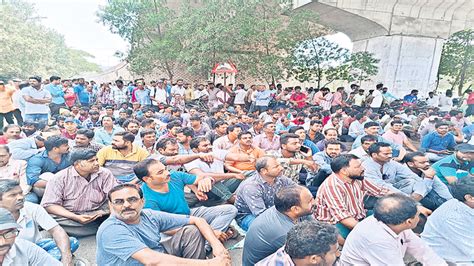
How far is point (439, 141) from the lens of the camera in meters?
5.61

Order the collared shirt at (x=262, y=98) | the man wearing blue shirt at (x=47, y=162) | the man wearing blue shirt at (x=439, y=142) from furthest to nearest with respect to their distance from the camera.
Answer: the collared shirt at (x=262, y=98)
the man wearing blue shirt at (x=439, y=142)
the man wearing blue shirt at (x=47, y=162)

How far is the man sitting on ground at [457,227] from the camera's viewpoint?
2.35 metres

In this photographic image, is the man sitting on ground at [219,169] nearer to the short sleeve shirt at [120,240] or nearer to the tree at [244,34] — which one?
the short sleeve shirt at [120,240]

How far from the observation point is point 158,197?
2736 mm

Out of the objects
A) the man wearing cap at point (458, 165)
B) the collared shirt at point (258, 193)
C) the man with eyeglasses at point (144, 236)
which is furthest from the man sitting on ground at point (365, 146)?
the man with eyeglasses at point (144, 236)

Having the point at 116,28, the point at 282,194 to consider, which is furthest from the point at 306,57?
the point at 282,194

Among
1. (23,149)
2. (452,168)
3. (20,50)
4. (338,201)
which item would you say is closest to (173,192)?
(338,201)

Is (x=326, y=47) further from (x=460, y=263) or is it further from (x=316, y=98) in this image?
(x=460, y=263)

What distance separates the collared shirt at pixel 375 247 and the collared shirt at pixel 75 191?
7.53ft

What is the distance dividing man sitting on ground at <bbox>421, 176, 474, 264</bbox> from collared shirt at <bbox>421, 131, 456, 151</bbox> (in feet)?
11.6

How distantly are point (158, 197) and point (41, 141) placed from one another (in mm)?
2589

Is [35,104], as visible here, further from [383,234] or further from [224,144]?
[383,234]

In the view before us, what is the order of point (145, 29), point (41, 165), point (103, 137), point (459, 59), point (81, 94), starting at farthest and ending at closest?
point (459, 59), point (145, 29), point (81, 94), point (103, 137), point (41, 165)

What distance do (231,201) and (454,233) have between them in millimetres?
2161
